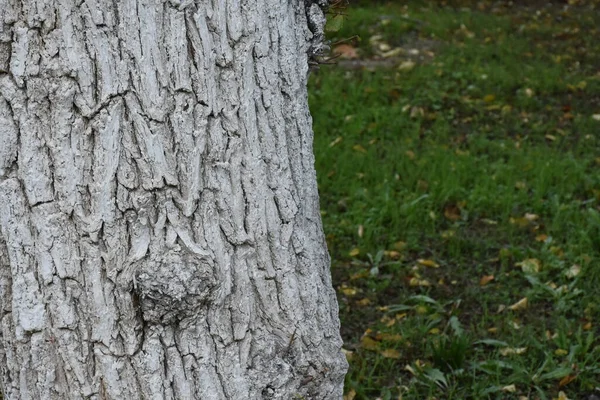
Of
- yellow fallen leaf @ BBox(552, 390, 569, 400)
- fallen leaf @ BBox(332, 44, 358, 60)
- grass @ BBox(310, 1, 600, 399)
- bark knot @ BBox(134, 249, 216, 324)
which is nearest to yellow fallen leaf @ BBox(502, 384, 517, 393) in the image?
grass @ BBox(310, 1, 600, 399)

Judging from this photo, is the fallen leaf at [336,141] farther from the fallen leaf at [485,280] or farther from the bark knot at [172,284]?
the bark knot at [172,284]

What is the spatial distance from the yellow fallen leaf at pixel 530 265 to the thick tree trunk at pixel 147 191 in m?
2.26

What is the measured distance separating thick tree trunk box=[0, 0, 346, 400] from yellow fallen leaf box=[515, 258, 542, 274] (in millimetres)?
2259

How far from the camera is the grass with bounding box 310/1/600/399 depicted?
310 centimetres

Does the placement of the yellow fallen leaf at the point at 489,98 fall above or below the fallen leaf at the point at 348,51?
below

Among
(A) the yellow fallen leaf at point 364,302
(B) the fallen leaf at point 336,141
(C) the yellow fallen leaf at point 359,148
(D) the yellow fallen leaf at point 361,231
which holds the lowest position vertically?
(A) the yellow fallen leaf at point 364,302

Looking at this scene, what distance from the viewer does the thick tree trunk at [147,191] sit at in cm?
154

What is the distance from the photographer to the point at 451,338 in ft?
10.7

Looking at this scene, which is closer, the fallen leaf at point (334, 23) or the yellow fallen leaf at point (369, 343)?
the fallen leaf at point (334, 23)

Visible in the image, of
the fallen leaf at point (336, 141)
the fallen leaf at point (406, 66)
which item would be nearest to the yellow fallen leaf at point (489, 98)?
the fallen leaf at point (406, 66)

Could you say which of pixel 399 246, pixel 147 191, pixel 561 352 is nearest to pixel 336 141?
pixel 399 246

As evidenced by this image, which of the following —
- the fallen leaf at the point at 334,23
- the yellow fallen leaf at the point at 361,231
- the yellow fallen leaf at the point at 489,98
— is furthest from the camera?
the yellow fallen leaf at the point at 489,98

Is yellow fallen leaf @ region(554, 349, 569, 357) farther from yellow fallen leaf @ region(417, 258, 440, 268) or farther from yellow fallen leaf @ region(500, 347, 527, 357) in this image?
yellow fallen leaf @ region(417, 258, 440, 268)

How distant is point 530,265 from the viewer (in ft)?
12.4
